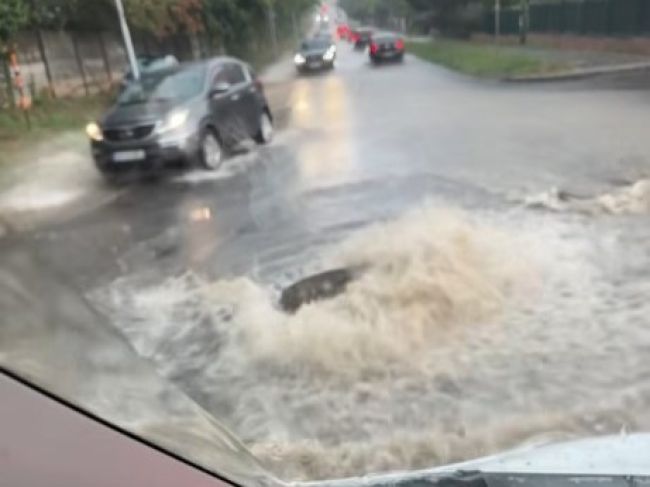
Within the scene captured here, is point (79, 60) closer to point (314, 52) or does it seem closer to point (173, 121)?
point (173, 121)

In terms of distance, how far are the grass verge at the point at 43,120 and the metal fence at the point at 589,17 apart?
17.0m

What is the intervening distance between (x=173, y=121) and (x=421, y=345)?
8.03 meters

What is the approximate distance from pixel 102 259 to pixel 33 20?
15.3m

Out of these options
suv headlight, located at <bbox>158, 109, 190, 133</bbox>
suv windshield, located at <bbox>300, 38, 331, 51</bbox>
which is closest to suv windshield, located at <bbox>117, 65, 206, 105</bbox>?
suv headlight, located at <bbox>158, 109, 190, 133</bbox>

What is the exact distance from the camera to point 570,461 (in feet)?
7.24

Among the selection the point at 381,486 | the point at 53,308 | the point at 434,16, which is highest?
the point at 53,308

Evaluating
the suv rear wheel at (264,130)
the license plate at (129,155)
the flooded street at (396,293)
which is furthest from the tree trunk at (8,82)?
the flooded street at (396,293)

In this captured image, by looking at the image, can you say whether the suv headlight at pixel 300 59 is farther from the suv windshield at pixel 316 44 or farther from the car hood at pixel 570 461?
the car hood at pixel 570 461

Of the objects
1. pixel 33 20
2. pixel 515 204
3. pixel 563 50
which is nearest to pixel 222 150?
pixel 515 204

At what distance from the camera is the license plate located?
12.3 m

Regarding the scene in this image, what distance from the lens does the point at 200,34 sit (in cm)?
3544

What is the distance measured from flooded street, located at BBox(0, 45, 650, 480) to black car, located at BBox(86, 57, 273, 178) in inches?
19.7

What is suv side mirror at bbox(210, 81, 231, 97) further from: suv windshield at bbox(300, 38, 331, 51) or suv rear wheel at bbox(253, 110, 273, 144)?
suv windshield at bbox(300, 38, 331, 51)

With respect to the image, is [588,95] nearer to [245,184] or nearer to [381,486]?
[245,184]
